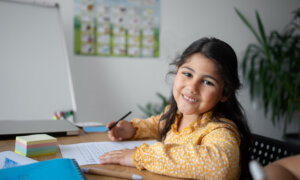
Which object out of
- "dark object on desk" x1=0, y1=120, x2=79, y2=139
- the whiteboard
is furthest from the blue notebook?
the whiteboard

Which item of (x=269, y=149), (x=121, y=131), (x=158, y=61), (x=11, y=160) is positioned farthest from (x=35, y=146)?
(x=158, y=61)

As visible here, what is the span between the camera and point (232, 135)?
709mm

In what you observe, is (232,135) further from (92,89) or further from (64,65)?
(92,89)

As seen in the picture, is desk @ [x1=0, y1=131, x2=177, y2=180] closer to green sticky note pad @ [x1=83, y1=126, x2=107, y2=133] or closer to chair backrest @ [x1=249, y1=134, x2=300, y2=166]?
green sticky note pad @ [x1=83, y1=126, x2=107, y2=133]

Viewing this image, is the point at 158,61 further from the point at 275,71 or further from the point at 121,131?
the point at 121,131

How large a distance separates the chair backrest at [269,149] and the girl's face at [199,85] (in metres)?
0.20

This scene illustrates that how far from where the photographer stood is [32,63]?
5.95 feet

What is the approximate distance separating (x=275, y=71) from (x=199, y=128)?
2161mm

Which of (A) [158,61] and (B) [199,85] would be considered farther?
(A) [158,61]

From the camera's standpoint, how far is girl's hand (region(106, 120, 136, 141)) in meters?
0.94

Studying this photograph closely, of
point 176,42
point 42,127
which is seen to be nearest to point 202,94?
Result: point 42,127

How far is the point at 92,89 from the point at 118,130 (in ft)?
4.57

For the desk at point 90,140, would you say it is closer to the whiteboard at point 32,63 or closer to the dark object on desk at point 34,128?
the dark object on desk at point 34,128

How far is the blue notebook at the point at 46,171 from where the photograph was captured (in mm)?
497
